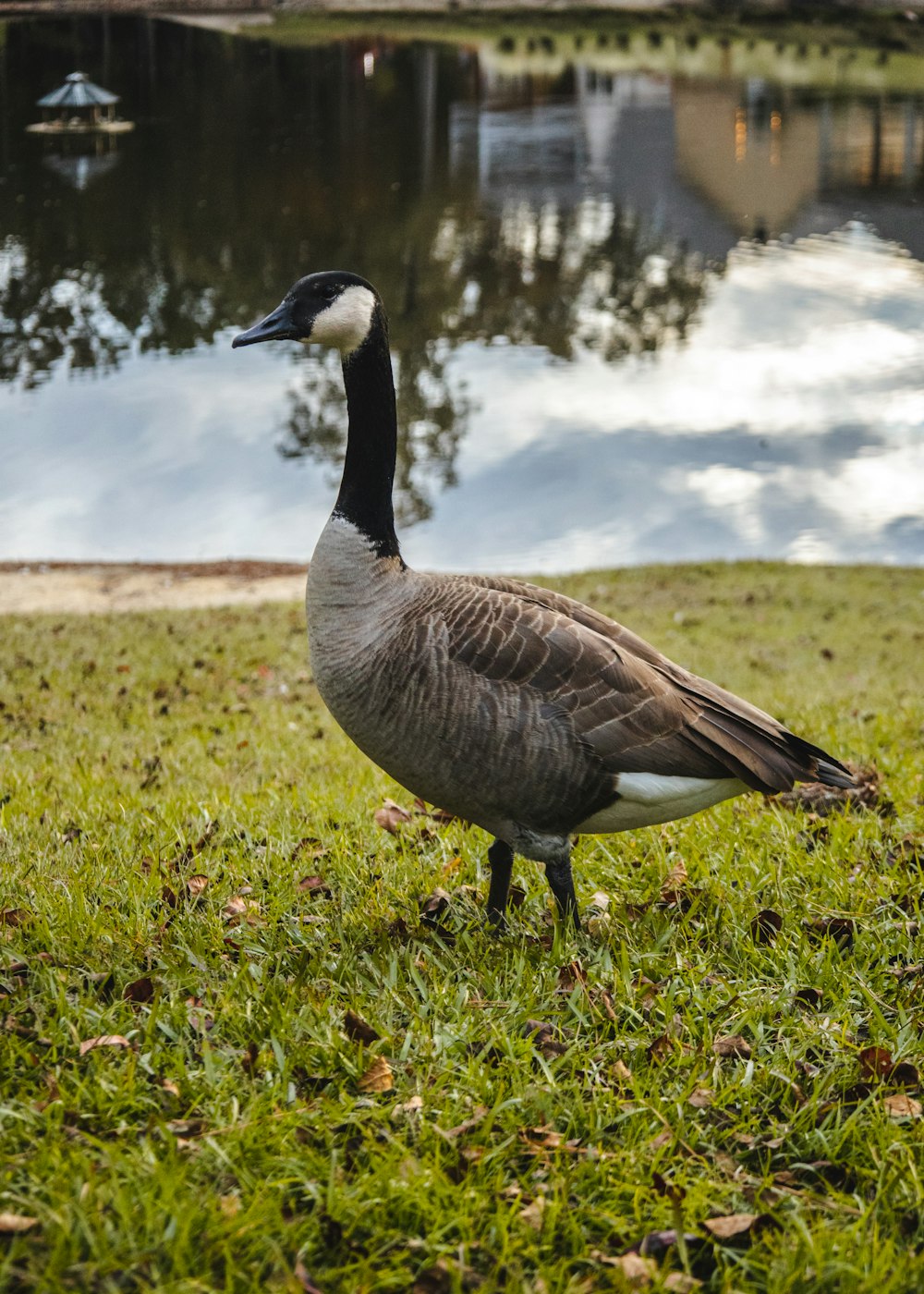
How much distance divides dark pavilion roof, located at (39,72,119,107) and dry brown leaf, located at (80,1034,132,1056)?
2987cm

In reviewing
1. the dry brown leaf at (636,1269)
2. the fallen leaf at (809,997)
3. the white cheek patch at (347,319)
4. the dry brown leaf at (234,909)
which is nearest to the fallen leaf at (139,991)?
the dry brown leaf at (234,909)

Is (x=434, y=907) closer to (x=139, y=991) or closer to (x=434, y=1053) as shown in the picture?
(x=434, y=1053)

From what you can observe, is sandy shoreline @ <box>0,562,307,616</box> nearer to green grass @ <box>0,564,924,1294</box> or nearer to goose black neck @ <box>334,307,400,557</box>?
green grass @ <box>0,564,924,1294</box>

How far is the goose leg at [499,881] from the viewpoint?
4.45 meters

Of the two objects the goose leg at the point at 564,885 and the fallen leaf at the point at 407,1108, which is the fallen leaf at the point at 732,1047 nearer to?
the goose leg at the point at 564,885

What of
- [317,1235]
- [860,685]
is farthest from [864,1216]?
[860,685]

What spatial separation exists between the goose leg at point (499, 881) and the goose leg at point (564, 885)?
0.27m

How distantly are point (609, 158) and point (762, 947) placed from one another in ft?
119

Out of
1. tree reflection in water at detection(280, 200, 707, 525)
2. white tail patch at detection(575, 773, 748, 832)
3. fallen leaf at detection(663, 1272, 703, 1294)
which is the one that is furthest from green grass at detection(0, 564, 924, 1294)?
tree reflection in water at detection(280, 200, 707, 525)

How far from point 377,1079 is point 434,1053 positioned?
0.20m

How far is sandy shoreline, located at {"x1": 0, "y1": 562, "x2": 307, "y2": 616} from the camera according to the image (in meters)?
17.9

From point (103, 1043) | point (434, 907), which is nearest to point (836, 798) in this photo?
point (434, 907)

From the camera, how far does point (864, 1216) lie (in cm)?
288

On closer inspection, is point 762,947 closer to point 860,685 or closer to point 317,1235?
point 317,1235
